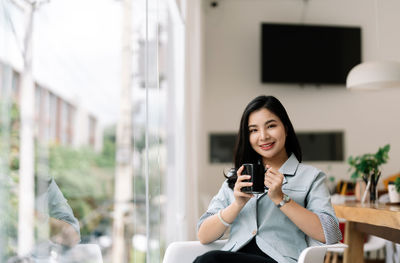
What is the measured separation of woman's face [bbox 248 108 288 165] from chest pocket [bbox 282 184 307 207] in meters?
0.12

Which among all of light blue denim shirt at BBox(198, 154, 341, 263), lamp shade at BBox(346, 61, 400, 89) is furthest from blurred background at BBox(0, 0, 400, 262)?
lamp shade at BBox(346, 61, 400, 89)

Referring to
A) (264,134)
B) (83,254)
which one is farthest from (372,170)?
(83,254)

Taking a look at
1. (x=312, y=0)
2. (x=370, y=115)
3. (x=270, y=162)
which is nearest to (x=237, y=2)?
(x=312, y=0)

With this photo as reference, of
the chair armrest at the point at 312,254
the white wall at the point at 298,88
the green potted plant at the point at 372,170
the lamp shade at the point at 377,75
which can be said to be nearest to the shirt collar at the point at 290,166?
the chair armrest at the point at 312,254

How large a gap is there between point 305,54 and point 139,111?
2.70 meters

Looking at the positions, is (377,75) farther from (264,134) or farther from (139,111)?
(264,134)

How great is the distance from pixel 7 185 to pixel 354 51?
15.6 ft

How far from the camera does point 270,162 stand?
1441 millimetres

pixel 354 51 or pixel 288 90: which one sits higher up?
pixel 354 51

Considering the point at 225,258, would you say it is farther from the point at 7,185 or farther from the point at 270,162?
the point at 7,185

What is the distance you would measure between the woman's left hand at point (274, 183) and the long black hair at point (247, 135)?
→ 0.15 m

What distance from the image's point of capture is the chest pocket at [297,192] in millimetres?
1320

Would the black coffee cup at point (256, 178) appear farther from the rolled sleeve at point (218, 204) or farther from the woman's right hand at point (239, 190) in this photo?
the rolled sleeve at point (218, 204)

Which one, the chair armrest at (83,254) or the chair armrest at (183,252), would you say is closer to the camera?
the chair armrest at (83,254)
